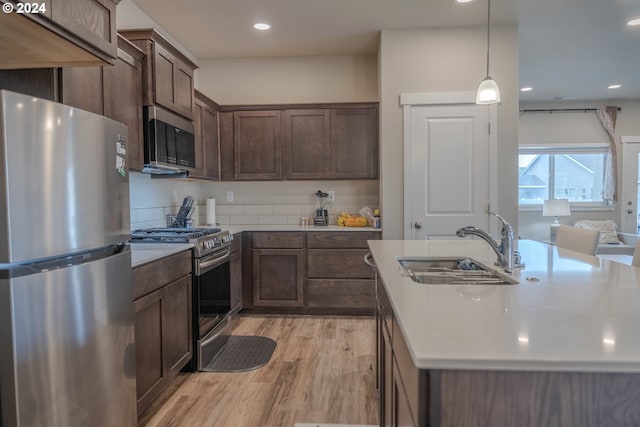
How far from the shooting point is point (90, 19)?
5.34 feet

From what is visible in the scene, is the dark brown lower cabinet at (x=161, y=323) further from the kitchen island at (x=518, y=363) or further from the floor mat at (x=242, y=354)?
the kitchen island at (x=518, y=363)

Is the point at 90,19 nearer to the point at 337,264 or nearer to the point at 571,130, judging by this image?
the point at 337,264

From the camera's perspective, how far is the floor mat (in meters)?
2.73

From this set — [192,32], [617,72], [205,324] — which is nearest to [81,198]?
[205,324]

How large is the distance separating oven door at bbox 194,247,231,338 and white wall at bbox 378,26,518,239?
5.21ft

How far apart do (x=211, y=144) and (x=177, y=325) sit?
6.91 ft

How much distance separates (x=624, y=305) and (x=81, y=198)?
1778mm

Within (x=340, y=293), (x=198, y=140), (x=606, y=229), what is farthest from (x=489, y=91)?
(x=606, y=229)

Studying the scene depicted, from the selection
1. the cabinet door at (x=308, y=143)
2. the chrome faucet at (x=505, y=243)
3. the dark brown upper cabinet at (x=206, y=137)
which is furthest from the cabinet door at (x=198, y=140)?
the chrome faucet at (x=505, y=243)

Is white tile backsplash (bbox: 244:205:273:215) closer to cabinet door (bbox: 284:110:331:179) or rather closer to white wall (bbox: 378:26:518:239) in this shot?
cabinet door (bbox: 284:110:331:179)

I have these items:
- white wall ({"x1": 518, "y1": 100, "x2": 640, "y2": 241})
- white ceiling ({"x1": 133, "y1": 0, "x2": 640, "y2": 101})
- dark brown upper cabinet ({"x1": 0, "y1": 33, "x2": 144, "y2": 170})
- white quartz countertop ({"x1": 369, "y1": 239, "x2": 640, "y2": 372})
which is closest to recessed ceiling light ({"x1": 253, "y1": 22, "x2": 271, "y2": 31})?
white ceiling ({"x1": 133, "y1": 0, "x2": 640, "y2": 101})

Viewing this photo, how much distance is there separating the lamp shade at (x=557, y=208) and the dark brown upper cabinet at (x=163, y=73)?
5.63 meters

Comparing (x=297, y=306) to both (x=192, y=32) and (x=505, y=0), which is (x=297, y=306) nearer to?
(x=192, y=32)

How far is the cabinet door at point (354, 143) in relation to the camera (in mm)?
4023
